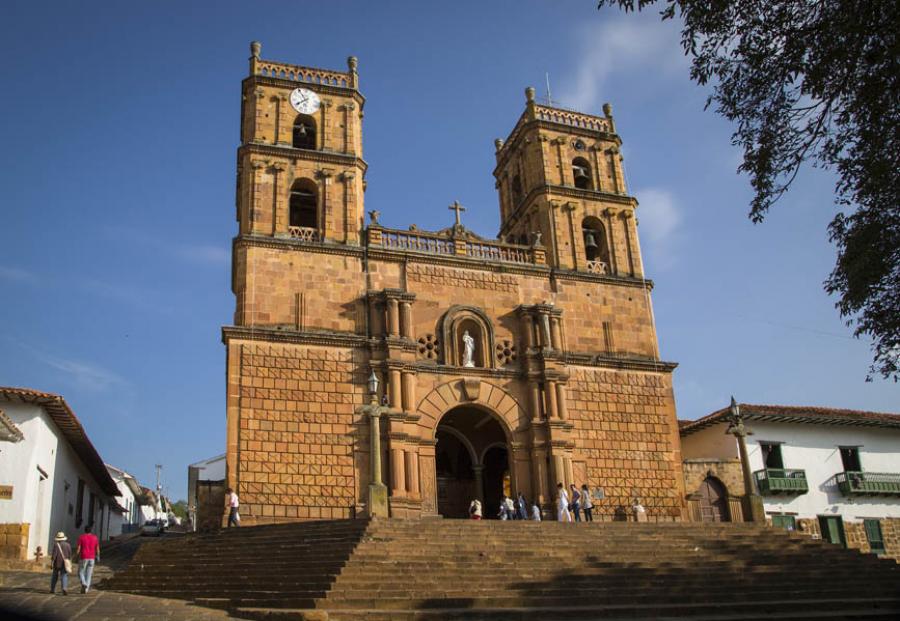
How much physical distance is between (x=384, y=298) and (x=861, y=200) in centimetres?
1470

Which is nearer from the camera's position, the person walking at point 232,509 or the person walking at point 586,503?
the person walking at point 232,509

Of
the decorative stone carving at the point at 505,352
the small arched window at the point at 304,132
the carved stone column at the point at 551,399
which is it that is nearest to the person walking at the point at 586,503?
the carved stone column at the point at 551,399

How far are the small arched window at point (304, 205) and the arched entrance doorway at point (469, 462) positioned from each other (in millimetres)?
7744

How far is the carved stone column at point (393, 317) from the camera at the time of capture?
79.4ft

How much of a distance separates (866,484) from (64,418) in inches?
1001

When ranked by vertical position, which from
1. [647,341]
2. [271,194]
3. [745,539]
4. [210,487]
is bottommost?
[745,539]

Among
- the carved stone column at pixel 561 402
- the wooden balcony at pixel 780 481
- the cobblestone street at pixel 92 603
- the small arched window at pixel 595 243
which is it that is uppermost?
the small arched window at pixel 595 243

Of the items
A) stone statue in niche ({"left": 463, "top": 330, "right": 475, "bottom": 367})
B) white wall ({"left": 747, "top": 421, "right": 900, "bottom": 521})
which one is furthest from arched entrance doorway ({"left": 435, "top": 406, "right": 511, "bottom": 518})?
white wall ({"left": 747, "top": 421, "right": 900, "bottom": 521})

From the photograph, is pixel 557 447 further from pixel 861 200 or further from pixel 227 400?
pixel 861 200

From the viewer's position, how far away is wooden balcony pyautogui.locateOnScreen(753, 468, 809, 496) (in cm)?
2762

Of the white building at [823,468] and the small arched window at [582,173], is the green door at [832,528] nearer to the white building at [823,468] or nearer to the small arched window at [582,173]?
the white building at [823,468]

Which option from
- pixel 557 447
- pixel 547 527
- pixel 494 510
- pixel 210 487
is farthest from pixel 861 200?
pixel 494 510

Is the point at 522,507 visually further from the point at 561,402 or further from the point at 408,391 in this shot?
the point at 408,391

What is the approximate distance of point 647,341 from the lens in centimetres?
2741
